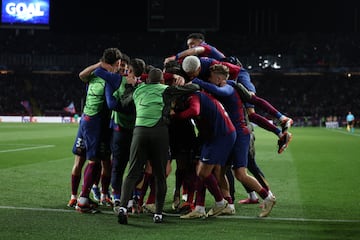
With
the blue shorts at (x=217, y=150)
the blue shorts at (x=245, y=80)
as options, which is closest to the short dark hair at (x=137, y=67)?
the blue shorts at (x=217, y=150)

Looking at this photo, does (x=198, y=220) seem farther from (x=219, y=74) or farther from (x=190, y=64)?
(x=190, y=64)

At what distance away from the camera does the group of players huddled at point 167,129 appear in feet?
22.4

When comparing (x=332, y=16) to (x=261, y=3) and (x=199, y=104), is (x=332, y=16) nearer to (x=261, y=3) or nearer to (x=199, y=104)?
(x=261, y=3)

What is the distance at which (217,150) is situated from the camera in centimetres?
725

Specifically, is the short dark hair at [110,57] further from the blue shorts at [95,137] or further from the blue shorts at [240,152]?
the blue shorts at [240,152]

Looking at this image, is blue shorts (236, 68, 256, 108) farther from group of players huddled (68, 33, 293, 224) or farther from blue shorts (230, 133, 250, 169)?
blue shorts (230, 133, 250, 169)

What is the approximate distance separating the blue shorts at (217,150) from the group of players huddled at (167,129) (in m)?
0.01

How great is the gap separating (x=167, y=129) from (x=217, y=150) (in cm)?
80

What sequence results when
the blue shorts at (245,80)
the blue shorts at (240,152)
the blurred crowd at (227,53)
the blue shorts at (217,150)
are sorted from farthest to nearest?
the blurred crowd at (227,53), the blue shorts at (245,80), the blue shorts at (240,152), the blue shorts at (217,150)

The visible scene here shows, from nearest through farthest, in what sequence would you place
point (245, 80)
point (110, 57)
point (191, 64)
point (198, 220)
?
point (191, 64) → point (198, 220) → point (110, 57) → point (245, 80)

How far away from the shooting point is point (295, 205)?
8.55m

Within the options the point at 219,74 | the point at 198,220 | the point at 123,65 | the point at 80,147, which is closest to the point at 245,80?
the point at 219,74

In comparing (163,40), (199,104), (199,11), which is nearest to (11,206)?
(199,104)

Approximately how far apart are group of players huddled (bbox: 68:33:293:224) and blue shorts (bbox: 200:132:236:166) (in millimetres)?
13
